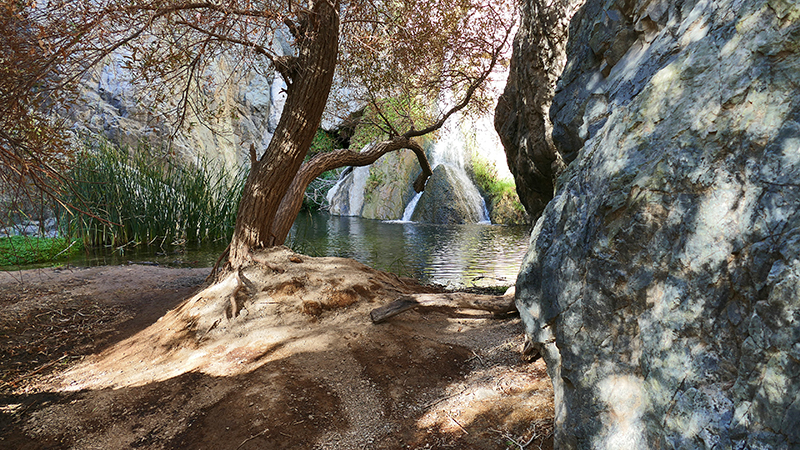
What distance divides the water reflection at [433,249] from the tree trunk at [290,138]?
2514 millimetres

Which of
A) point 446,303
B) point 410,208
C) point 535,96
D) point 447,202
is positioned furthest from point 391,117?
point 410,208

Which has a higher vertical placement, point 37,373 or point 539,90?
point 539,90

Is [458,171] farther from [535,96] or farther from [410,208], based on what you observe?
[535,96]

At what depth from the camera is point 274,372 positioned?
2.21 meters

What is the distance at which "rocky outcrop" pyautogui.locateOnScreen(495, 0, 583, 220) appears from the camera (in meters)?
3.24

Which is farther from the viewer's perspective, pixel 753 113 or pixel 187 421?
pixel 187 421

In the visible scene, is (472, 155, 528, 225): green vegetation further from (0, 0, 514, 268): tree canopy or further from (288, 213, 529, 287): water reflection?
(0, 0, 514, 268): tree canopy

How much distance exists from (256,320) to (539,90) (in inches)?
108

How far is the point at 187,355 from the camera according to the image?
259 cm

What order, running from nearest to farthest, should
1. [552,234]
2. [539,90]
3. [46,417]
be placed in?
1. [552,234]
2. [46,417]
3. [539,90]


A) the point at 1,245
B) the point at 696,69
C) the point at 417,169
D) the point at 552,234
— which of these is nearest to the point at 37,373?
the point at 552,234

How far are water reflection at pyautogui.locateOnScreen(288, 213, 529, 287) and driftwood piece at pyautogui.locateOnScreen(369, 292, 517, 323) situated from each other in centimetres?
219

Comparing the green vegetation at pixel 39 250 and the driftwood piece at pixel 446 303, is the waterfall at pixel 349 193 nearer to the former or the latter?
the green vegetation at pixel 39 250

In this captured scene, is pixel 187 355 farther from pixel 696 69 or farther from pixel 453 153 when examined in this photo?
pixel 453 153
